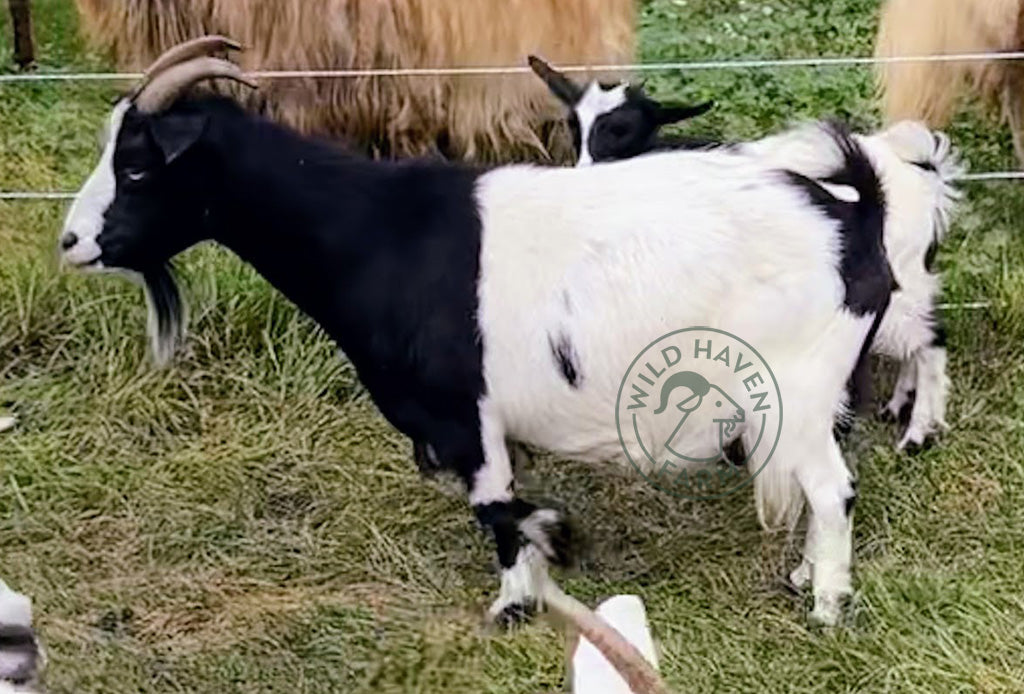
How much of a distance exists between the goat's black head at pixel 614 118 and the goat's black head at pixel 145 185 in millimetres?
949

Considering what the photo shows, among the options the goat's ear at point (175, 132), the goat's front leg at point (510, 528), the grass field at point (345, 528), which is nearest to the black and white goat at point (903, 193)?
the grass field at point (345, 528)

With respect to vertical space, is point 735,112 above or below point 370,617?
above

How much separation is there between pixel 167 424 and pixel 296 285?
1.07 m

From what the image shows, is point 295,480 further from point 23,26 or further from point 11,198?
point 23,26

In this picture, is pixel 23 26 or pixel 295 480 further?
pixel 23 26

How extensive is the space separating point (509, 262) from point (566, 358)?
21 cm

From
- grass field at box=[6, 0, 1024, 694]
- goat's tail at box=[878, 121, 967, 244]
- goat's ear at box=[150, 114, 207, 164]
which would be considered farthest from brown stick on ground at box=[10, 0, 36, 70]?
goat's tail at box=[878, 121, 967, 244]

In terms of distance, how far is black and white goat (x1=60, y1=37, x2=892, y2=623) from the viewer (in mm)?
3459

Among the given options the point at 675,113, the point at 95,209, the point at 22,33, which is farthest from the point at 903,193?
the point at 22,33

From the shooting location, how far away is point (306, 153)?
3.60 m

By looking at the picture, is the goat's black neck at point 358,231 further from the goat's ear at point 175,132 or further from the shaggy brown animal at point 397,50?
the shaggy brown animal at point 397,50

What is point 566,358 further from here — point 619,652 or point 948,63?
point 948,63

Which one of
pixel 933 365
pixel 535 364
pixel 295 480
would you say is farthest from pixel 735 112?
pixel 535 364
